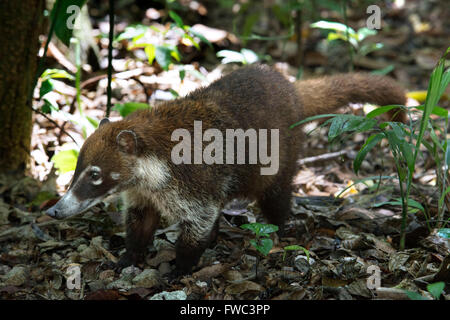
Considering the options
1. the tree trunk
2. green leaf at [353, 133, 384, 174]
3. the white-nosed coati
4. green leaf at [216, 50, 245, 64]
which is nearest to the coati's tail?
the white-nosed coati

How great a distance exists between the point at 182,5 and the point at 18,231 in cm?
484

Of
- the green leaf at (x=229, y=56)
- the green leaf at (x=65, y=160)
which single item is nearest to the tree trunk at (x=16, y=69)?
the green leaf at (x=65, y=160)

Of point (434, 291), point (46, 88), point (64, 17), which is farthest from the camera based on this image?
point (46, 88)

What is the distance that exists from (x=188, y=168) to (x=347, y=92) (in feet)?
5.98

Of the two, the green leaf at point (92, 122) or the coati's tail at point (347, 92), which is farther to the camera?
the green leaf at point (92, 122)

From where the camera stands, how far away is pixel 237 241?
4191 millimetres

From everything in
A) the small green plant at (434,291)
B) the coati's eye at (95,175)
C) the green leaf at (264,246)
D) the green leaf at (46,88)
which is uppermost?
the green leaf at (46,88)

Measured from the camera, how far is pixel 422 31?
841 cm

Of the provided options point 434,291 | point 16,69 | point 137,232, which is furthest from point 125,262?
point 434,291

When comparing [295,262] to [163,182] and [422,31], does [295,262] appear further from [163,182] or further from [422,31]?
[422,31]

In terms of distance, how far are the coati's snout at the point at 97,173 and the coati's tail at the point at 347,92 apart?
5.83ft

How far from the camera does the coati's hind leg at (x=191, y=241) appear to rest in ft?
12.1

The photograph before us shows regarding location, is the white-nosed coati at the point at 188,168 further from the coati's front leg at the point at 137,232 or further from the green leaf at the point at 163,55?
the green leaf at the point at 163,55

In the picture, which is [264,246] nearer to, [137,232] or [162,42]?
[137,232]
